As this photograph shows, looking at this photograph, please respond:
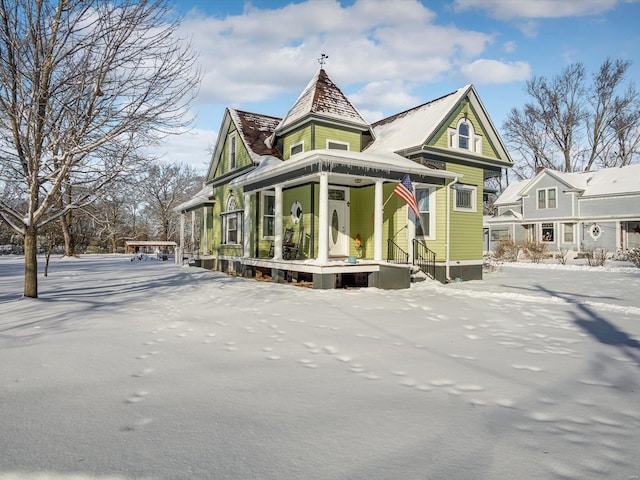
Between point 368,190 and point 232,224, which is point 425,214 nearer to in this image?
point 368,190

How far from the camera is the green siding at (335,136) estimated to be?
1384 centimetres

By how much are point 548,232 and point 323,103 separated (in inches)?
1020

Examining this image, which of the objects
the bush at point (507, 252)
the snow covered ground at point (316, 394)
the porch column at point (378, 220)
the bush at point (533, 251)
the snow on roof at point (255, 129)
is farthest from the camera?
the bush at point (507, 252)

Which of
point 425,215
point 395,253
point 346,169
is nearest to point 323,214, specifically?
point 346,169

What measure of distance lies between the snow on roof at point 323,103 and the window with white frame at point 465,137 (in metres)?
3.11

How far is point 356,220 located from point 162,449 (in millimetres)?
12209

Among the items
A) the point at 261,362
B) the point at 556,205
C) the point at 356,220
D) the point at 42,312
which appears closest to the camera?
the point at 261,362

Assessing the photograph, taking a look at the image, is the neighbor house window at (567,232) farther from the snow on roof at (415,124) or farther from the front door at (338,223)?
the front door at (338,223)

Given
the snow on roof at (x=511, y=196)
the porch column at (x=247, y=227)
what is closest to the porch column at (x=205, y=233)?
the porch column at (x=247, y=227)

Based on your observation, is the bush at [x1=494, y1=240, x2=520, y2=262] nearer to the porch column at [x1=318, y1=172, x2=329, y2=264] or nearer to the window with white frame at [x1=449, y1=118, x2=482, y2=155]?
the window with white frame at [x1=449, y1=118, x2=482, y2=155]

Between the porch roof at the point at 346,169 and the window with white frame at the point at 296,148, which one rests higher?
the window with white frame at the point at 296,148

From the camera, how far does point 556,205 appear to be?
30828mm

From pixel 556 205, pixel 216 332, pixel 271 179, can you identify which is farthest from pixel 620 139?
pixel 216 332

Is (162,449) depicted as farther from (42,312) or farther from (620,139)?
(620,139)
